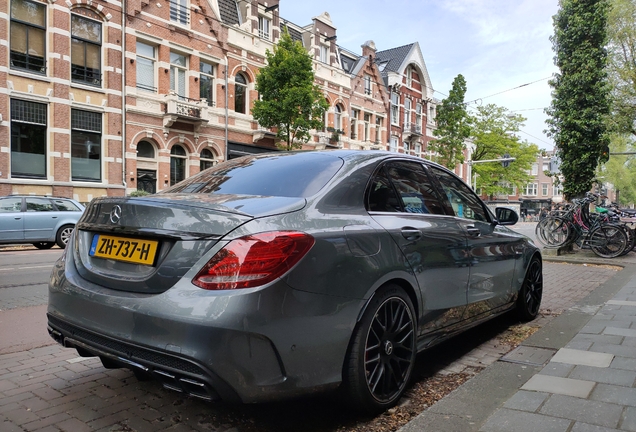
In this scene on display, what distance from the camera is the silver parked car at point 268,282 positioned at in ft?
6.96

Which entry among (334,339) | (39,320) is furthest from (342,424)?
(39,320)

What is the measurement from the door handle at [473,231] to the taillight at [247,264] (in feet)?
6.69

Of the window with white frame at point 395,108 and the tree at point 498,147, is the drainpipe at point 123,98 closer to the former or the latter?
the window with white frame at point 395,108

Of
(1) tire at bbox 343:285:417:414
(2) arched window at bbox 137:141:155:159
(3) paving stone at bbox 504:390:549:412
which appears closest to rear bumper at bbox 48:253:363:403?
(1) tire at bbox 343:285:417:414

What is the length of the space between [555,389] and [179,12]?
24.0 m

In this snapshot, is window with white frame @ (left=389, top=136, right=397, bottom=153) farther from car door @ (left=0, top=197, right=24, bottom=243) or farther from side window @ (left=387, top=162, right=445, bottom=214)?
side window @ (left=387, top=162, right=445, bottom=214)

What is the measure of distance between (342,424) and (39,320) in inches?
149

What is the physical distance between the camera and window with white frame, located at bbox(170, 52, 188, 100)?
2272cm

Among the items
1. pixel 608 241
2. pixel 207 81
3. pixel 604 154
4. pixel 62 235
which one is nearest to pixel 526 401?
pixel 608 241

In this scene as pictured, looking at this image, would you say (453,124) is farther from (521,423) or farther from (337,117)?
(521,423)

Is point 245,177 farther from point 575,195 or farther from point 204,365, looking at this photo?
point 575,195

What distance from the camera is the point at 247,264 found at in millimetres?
2148

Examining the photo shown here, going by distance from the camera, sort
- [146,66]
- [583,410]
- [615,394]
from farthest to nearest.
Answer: [146,66] < [615,394] < [583,410]

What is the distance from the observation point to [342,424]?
2668mm
